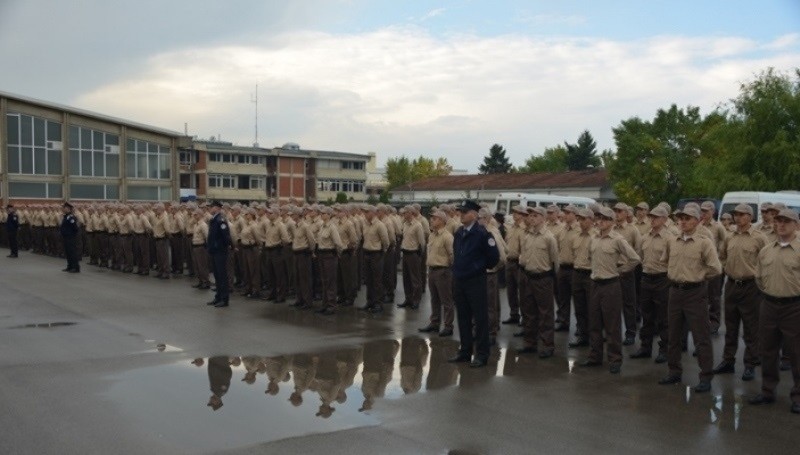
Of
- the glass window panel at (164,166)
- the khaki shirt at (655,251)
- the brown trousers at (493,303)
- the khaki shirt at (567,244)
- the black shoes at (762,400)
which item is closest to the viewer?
the black shoes at (762,400)

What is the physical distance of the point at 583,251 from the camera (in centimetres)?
1081

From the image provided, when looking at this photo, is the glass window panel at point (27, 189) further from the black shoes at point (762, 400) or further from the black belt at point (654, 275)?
the black shoes at point (762, 400)

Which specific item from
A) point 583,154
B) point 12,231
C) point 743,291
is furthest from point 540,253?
point 583,154

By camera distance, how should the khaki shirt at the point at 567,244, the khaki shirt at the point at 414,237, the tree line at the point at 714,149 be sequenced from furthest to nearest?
the tree line at the point at 714,149 < the khaki shirt at the point at 414,237 < the khaki shirt at the point at 567,244

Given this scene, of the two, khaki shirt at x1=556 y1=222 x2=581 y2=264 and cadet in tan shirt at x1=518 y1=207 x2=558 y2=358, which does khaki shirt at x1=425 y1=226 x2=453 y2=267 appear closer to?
cadet in tan shirt at x1=518 y1=207 x2=558 y2=358

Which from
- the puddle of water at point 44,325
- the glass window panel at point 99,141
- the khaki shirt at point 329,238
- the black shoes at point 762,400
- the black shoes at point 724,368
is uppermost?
the glass window panel at point 99,141

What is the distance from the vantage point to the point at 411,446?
20.2 feet

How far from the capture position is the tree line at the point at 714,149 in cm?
3366

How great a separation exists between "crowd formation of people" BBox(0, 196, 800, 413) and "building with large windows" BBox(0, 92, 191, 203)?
30.0m

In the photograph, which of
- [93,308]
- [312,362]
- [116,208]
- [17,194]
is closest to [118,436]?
[312,362]

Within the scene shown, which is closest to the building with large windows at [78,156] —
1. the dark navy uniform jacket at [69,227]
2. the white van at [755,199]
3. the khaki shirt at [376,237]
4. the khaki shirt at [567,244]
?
the dark navy uniform jacket at [69,227]

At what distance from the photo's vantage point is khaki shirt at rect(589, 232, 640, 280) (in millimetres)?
9430

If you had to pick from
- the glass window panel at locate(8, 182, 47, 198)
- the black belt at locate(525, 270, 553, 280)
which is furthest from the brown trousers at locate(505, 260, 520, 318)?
the glass window panel at locate(8, 182, 47, 198)

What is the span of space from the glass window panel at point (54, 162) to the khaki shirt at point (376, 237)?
37.8 m
